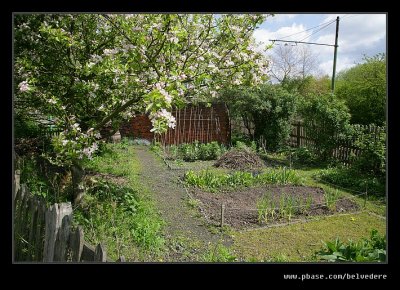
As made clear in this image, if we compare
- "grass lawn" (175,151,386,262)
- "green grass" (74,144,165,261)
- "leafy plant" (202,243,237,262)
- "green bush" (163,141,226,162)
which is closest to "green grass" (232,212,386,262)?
"grass lawn" (175,151,386,262)

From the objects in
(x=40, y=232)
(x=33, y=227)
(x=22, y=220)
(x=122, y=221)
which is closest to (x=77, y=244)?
(x=40, y=232)

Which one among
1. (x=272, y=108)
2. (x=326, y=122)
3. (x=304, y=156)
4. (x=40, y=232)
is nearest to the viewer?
(x=40, y=232)

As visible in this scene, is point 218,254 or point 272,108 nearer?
point 218,254

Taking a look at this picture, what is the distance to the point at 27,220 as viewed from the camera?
356 centimetres

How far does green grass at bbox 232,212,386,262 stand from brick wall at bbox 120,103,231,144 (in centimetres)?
994

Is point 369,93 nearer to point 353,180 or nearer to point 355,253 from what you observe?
point 353,180

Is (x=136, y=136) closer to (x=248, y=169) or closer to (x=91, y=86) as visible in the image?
(x=248, y=169)

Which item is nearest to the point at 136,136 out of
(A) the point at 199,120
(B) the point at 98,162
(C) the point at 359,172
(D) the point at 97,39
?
(A) the point at 199,120

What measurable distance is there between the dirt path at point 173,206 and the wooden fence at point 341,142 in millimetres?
5409

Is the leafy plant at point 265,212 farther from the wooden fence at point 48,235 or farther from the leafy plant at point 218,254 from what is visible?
the wooden fence at point 48,235

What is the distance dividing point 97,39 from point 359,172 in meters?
7.37

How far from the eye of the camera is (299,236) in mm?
5676

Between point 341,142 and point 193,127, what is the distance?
6.62 m

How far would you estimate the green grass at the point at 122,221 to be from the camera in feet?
15.1
